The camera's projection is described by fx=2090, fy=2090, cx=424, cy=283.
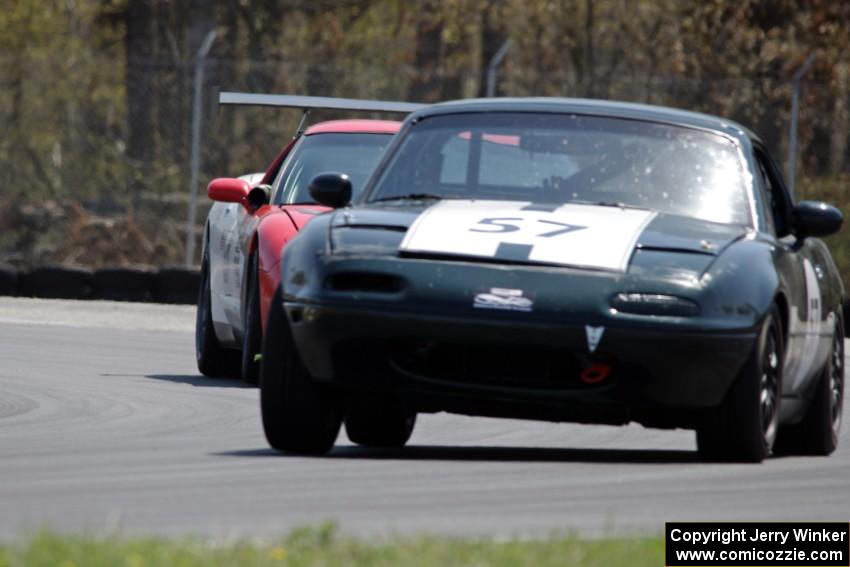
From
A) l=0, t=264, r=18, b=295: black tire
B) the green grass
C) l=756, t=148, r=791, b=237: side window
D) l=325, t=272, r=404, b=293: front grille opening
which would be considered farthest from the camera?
l=0, t=264, r=18, b=295: black tire

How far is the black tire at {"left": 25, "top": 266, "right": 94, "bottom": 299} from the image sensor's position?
18812 millimetres

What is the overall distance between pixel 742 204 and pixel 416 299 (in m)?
1.69

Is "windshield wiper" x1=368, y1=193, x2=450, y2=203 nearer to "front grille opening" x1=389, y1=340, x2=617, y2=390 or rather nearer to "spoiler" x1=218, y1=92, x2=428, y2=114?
"front grille opening" x1=389, y1=340, x2=617, y2=390

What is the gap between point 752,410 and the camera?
718cm

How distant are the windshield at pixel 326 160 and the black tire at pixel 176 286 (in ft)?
25.3

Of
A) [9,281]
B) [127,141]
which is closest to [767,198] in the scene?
[9,281]

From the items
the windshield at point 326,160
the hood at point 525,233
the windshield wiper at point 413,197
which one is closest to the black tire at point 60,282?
the windshield at point 326,160

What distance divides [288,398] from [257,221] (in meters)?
3.52

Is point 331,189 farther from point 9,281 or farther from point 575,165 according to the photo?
point 9,281

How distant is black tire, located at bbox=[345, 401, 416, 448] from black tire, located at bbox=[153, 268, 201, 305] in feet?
35.4

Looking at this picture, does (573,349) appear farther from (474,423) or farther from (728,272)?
(474,423)

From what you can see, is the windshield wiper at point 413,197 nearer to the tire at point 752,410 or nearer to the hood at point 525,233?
the hood at point 525,233

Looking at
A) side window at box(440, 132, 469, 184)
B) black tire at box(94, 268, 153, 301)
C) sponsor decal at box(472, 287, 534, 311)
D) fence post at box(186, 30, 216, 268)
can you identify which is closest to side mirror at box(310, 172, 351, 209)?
side window at box(440, 132, 469, 184)

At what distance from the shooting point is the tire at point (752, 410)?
23.4 feet
